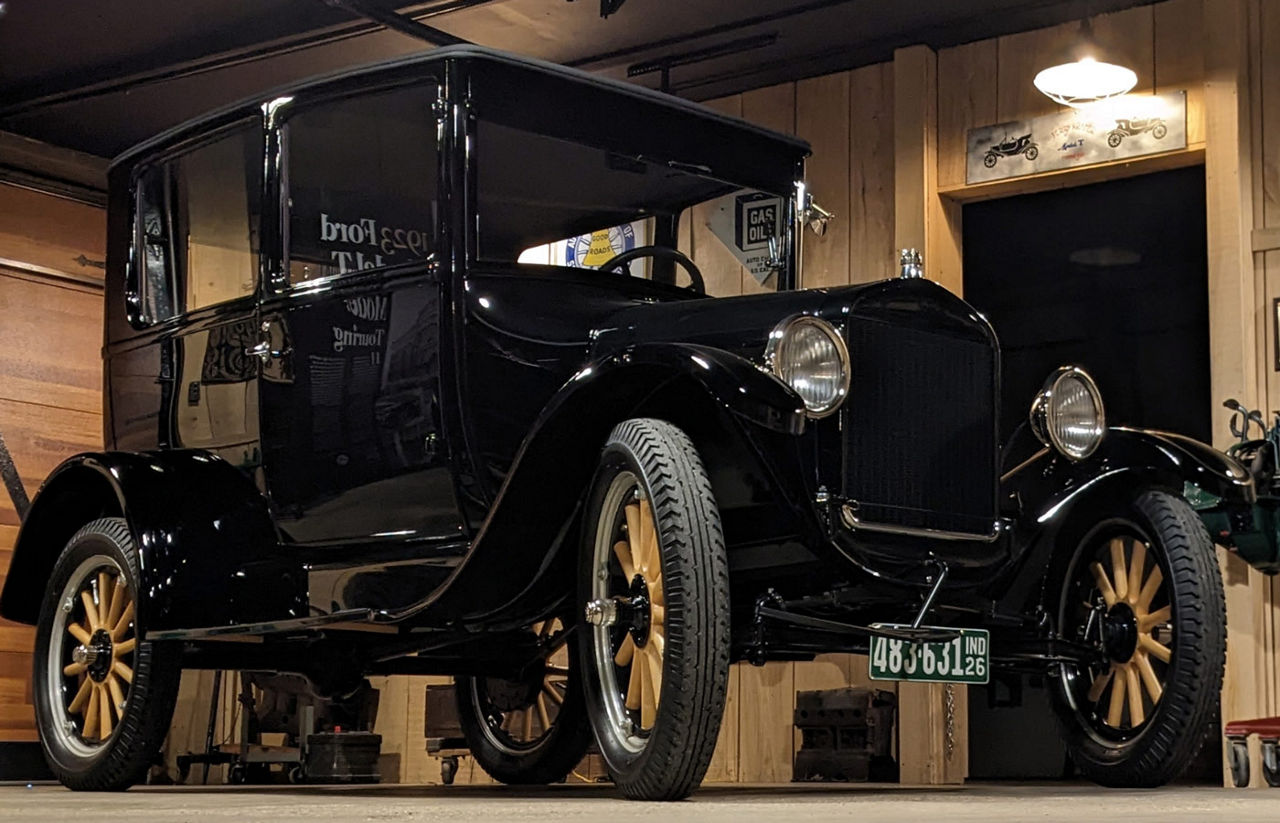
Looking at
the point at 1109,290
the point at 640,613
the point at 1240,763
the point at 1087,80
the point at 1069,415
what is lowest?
the point at 1240,763

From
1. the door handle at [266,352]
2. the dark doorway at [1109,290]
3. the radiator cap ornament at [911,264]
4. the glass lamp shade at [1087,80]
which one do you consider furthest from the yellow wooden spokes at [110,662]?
the glass lamp shade at [1087,80]

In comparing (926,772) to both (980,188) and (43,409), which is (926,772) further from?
(43,409)

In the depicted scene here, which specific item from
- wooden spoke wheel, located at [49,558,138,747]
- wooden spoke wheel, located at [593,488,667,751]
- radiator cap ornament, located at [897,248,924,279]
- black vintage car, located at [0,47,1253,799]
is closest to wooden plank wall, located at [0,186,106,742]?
black vintage car, located at [0,47,1253,799]

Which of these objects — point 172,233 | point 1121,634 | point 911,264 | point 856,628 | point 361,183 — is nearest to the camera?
point 856,628

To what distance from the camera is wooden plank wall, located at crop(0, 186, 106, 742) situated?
26.3ft

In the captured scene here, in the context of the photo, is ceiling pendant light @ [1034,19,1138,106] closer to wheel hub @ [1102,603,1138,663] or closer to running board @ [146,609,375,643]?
wheel hub @ [1102,603,1138,663]

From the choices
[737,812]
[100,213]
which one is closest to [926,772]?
[737,812]

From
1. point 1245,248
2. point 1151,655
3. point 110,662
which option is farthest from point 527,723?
point 1245,248

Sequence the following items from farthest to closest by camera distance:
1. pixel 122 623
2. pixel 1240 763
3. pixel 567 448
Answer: pixel 1240 763
pixel 122 623
pixel 567 448

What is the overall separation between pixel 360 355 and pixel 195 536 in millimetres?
616

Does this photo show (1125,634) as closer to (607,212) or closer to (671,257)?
(671,257)

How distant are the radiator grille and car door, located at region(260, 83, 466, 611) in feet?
3.23

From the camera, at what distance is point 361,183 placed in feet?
13.9

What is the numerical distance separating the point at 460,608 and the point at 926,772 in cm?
321
